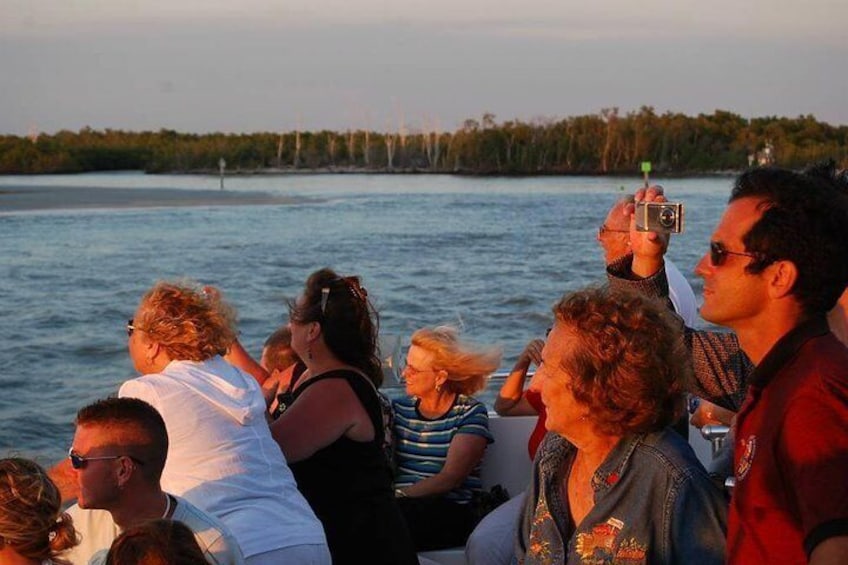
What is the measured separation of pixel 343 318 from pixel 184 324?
19.4 inches

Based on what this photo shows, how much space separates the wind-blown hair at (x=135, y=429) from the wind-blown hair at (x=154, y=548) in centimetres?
48

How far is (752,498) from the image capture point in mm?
1882

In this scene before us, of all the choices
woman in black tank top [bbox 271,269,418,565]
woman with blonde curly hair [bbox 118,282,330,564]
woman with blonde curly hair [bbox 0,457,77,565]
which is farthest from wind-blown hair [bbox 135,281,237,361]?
woman with blonde curly hair [bbox 0,457,77,565]

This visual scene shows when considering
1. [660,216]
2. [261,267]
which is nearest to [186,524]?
[660,216]

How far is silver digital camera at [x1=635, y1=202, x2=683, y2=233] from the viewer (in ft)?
10.6

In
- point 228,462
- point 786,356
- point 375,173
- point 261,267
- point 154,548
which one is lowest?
point 375,173

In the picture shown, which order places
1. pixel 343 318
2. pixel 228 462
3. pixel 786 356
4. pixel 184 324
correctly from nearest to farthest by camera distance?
1. pixel 786 356
2. pixel 228 462
3. pixel 184 324
4. pixel 343 318

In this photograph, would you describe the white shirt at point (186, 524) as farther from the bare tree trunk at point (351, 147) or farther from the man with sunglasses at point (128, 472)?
the bare tree trunk at point (351, 147)

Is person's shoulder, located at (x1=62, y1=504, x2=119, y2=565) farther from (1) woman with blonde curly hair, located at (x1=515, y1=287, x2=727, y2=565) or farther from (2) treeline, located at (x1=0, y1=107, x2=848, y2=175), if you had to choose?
(2) treeline, located at (x1=0, y1=107, x2=848, y2=175)

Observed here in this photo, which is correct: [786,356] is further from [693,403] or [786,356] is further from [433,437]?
[433,437]

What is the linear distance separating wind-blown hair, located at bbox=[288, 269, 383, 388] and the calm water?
33.7 inches

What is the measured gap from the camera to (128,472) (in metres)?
2.69

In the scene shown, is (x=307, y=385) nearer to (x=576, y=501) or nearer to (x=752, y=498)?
(x=576, y=501)

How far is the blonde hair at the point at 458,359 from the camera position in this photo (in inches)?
165
